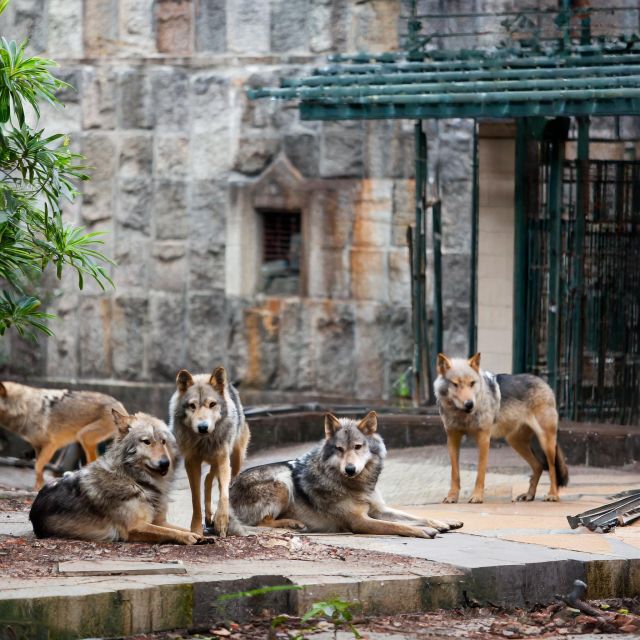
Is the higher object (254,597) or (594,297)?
(594,297)

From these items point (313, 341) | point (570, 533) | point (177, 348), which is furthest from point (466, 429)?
point (177, 348)

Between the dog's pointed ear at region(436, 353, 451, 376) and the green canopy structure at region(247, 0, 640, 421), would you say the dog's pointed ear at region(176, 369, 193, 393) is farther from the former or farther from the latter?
the green canopy structure at region(247, 0, 640, 421)

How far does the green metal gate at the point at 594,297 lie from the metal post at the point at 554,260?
373mm

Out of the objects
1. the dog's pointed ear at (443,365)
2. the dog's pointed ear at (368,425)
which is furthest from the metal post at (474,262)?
A: the dog's pointed ear at (368,425)

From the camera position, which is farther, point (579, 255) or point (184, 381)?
point (579, 255)

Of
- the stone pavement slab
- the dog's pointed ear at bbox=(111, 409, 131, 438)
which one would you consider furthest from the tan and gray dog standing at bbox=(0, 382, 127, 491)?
the stone pavement slab

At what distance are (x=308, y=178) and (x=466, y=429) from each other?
6359mm

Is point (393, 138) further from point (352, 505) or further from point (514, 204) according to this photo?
point (352, 505)

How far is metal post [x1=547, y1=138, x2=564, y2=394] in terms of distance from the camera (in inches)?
622

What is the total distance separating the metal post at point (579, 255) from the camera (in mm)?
16266

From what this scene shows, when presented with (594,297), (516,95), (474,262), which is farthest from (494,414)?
(474,262)

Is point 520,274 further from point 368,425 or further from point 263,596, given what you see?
point 263,596

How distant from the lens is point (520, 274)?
1636cm

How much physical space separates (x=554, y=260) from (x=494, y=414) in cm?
288
